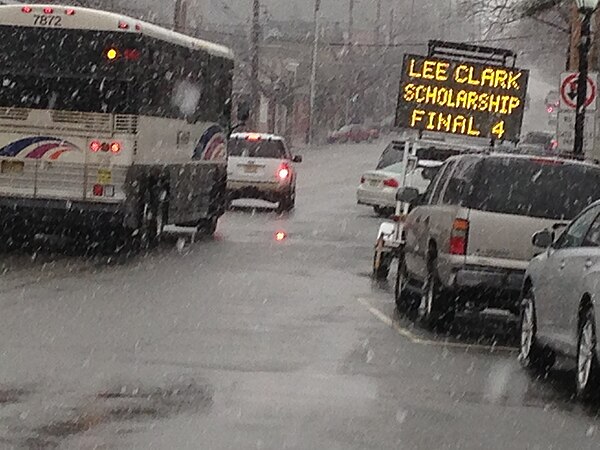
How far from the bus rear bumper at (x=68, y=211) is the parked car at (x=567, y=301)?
373 inches

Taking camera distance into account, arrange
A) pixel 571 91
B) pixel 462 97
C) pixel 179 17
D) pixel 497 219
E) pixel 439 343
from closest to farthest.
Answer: pixel 439 343 → pixel 497 219 → pixel 462 97 → pixel 571 91 → pixel 179 17

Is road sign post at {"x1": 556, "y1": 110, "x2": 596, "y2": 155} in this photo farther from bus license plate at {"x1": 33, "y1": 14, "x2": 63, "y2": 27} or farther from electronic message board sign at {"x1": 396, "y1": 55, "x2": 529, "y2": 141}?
bus license plate at {"x1": 33, "y1": 14, "x2": 63, "y2": 27}

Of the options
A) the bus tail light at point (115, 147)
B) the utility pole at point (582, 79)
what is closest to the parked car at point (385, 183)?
the utility pole at point (582, 79)

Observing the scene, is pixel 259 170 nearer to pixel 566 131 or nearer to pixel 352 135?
pixel 566 131

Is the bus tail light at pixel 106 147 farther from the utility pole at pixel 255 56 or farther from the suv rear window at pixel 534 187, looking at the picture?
the utility pole at pixel 255 56

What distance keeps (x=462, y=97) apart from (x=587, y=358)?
12.6m

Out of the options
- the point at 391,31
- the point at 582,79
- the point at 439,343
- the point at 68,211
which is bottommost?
the point at 439,343

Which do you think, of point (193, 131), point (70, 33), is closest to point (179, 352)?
point (70, 33)

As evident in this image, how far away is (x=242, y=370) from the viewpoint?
12.6 metres

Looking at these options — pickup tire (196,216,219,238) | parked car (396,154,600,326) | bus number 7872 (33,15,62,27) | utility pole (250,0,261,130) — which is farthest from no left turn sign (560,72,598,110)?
utility pole (250,0,261,130)

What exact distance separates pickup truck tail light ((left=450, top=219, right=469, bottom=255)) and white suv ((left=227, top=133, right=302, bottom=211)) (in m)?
20.9

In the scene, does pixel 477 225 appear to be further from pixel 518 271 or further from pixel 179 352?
pixel 179 352

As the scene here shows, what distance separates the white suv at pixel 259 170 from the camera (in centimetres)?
3650

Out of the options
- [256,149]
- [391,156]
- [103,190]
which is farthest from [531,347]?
[391,156]
